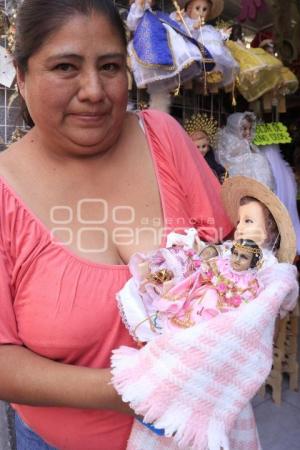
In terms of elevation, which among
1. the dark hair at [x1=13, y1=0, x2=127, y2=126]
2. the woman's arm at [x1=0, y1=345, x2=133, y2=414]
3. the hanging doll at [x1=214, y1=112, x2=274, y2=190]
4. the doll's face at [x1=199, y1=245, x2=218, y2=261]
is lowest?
the woman's arm at [x1=0, y1=345, x2=133, y2=414]

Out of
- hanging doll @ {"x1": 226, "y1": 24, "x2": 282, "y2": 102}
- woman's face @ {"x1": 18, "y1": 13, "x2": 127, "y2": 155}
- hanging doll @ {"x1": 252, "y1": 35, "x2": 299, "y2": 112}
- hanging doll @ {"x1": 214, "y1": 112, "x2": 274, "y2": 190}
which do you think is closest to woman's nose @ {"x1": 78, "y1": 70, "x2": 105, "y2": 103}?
woman's face @ {"x1": 18, "y1": 13, "x2": 127, "y2": 155}

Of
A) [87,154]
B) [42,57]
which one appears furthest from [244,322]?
[42,57]

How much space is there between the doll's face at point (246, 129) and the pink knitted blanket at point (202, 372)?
2081 mm

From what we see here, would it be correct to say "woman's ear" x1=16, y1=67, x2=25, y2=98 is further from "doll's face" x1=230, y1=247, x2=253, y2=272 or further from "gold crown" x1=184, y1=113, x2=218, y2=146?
"gold crown" x1=184, y1=113, x2=218, y2=146

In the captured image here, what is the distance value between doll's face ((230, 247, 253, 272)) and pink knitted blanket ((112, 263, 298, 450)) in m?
0.06

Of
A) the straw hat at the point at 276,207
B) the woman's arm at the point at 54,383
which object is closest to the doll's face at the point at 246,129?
the straw hat at the point at 276,207

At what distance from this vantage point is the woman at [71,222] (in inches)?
32.4

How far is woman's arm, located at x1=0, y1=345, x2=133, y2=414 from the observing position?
0.80 meters

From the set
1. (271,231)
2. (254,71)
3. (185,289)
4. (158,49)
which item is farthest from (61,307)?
(254,71)

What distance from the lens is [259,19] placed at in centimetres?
304

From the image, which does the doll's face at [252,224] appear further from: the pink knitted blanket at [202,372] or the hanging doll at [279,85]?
the hanging doll at [279,85]

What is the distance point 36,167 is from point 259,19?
2.75 meters

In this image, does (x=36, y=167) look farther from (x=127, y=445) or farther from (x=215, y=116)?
(x=215, y=116)

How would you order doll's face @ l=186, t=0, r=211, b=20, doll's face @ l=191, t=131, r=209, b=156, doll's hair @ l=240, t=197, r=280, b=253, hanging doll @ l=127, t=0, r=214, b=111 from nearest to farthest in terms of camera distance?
doll's hair @ l=240, t=197, r=280, b=253 < hanging doll @ l=127, t=0, r=214, b=111 < doll's face @ l=186, t=0, r=211, b=20 < doll's face @ l=191, t=131, r=209, b=156
